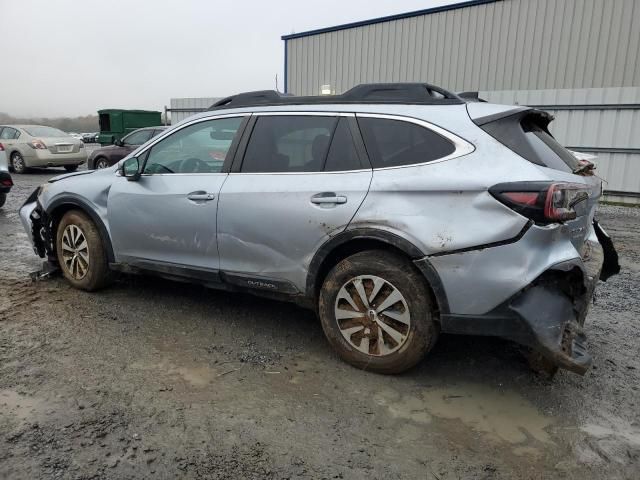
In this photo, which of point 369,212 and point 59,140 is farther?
point 59,140

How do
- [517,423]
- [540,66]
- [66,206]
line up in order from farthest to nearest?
1. [540,66]
2. [66,206]
3. [517,423]

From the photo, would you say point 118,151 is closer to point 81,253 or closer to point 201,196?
point 81,253

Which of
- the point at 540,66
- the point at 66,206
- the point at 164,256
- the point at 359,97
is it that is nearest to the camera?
the point at 359,97

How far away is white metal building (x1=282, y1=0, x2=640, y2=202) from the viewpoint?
1149 centimetres

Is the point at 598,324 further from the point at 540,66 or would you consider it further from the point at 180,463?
the point at 540,66

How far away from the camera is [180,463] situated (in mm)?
2371

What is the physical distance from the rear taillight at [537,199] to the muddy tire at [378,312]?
670 millimetres

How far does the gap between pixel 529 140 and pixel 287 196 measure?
1526 mm

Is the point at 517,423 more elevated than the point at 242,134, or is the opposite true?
the point at 242,134

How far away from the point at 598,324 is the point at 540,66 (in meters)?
12.3

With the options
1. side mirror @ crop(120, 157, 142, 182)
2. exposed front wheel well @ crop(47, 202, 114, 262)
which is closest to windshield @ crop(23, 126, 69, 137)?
exposed front wheel well @ crop(47, 202, 114, 262)

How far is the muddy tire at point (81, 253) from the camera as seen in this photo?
14.5 feet

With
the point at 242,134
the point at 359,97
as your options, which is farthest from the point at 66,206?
the point at 359,97

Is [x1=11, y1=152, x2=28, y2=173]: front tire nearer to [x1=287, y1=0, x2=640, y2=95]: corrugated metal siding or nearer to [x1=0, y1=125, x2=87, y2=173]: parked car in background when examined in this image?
[x1=0, y1=125, x2=87, y2=173]: parked car in background
